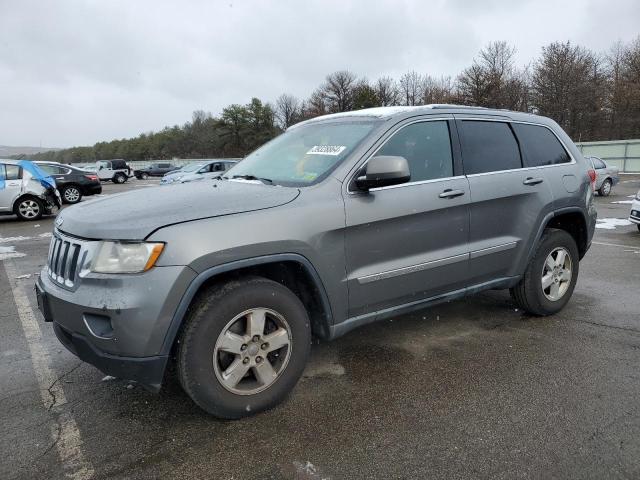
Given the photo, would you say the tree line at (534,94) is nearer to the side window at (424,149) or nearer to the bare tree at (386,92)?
the bare tree at (386,92)

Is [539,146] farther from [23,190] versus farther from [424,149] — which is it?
[23,190]

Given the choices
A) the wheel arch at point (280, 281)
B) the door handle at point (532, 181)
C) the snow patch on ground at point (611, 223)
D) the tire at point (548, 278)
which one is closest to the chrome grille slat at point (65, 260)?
the wheel arch at point (280, 281)

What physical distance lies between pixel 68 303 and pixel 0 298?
3.87 m

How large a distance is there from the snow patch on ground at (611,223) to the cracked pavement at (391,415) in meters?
7.30

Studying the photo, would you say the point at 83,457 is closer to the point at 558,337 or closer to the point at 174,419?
the point at 174,419

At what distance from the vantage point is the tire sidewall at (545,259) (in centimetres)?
426

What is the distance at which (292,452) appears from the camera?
2.53m

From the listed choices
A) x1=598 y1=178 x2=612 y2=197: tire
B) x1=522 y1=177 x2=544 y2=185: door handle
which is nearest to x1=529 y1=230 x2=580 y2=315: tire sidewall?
x1=522 y1=177 x2=544 y2=185: door handle

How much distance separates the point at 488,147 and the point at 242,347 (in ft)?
8.47

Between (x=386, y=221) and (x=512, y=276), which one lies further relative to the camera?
(x=512, y=276)

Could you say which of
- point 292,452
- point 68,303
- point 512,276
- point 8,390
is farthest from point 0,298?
point 512,276

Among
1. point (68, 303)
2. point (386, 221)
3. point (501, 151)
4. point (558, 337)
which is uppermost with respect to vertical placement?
point (501, 151)

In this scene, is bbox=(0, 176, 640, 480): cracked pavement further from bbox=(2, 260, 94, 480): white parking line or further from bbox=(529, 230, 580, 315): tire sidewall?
bbox=(529, 230, 580, 315): tire sidewall

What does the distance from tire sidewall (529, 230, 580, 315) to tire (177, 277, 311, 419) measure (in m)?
2.37
